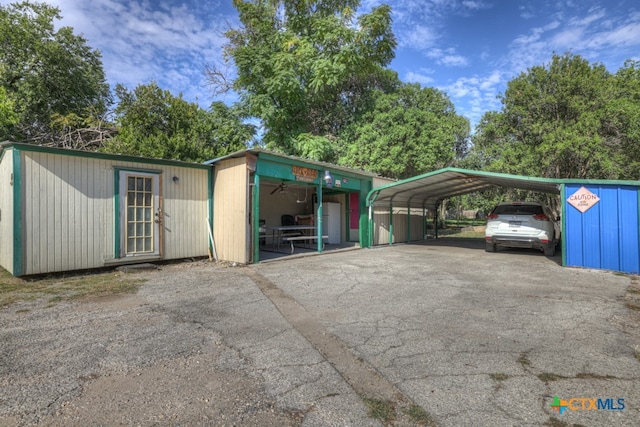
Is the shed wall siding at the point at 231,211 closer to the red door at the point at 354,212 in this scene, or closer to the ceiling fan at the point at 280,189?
the ceiling fan at the point at 280,189

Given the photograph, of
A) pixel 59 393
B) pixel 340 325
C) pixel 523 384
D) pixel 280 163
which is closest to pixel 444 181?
pixel 280 163

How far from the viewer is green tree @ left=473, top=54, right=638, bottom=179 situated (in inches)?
539

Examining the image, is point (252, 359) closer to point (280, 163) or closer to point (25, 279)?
point (25, 279)

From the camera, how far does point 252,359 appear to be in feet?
9.54

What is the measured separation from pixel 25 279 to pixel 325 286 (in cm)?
596

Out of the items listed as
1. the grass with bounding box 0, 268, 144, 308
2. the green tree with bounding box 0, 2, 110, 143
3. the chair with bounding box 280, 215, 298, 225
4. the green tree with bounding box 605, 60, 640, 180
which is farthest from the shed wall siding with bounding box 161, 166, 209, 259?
the green tree with bounding box 605, 60, 640, 180

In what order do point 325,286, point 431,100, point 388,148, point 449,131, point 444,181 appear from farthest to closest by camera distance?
1. point 431,100
2. point 449,131
3. point 388,148
4. point 444,181
5. point 325,286

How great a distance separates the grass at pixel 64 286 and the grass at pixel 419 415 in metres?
5.06

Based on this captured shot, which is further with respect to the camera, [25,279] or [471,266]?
[471,266]

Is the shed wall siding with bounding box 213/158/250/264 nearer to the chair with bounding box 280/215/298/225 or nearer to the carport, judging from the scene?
the chair with bounding box 280/215/298/225

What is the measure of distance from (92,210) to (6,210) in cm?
155

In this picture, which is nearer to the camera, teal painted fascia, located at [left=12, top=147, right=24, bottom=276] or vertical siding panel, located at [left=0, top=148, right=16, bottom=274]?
teal painted fascia, located at [left=12, top=147, right=24, bottom=276]

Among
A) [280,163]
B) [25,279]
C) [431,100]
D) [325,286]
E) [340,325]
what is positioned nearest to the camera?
[340,325]

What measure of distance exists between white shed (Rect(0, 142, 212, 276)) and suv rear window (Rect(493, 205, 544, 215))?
899 centimetres
